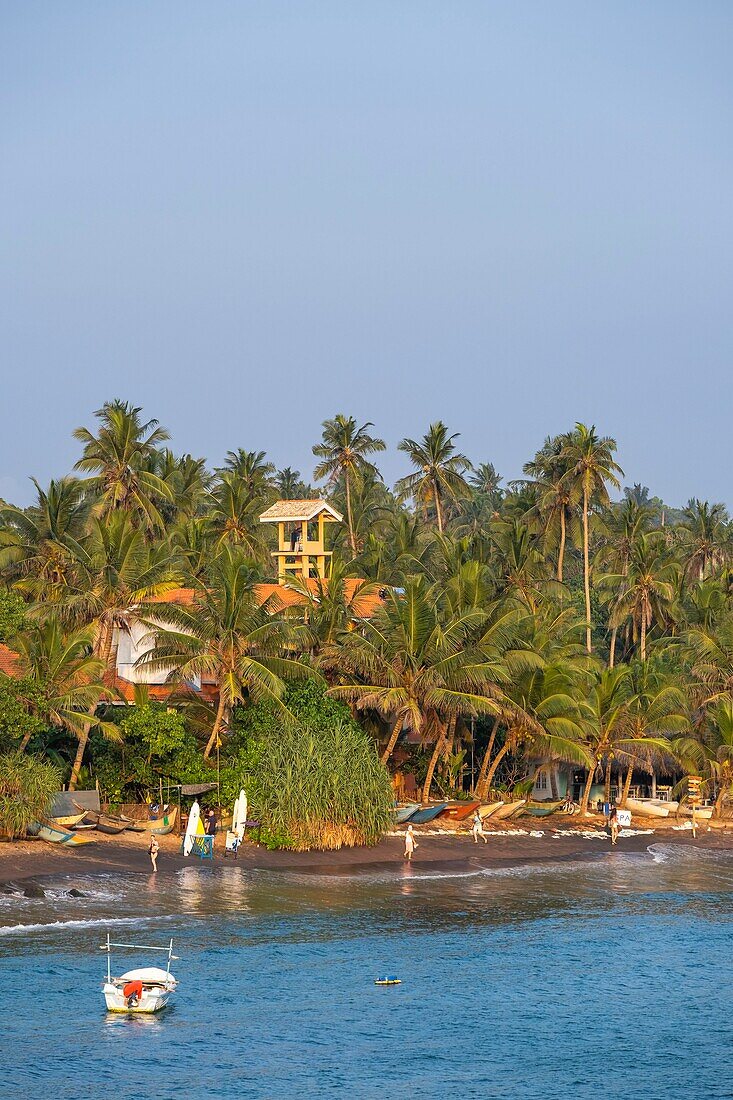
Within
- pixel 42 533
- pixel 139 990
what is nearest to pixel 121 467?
pixel 42 533

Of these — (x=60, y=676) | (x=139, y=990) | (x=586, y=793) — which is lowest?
(x=139, y=990)

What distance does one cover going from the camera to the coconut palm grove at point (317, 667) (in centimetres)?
4612

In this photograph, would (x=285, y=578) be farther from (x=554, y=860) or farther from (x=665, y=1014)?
(x=665, y=1014)

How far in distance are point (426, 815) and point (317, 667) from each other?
7434 millimetres

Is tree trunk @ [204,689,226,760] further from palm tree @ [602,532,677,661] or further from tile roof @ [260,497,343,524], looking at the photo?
palm tree @ [602,532,677,661]

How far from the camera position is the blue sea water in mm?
26453

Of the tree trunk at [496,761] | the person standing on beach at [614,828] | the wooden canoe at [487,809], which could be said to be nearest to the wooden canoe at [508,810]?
the wooden canoe at [487,809]

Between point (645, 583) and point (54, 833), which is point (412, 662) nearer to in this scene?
point (54, 833)

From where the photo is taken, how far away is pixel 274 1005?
1195 inches

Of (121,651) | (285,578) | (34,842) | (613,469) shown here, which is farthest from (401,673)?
(613,469)

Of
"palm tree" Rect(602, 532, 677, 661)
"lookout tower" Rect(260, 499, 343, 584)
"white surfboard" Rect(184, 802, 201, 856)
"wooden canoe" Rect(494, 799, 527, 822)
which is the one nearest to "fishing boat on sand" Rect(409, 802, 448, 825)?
"wooden canoe" Rect(494, 799, 527, 822)

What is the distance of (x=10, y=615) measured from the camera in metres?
43.7

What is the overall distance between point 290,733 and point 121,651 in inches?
391

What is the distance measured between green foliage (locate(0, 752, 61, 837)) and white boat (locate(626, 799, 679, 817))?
98.1 feet
